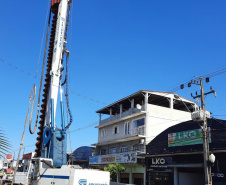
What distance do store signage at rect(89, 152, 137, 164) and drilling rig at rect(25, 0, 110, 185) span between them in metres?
17.9

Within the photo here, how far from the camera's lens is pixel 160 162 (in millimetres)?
28438

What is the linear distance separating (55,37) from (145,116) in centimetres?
2058

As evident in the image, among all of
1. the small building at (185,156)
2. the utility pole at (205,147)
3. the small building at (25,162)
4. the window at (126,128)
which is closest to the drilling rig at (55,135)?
the utility pole at (205,147)

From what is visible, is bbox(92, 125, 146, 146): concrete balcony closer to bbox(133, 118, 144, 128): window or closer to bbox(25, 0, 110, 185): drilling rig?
bbox(133, 118, 144, 128): window

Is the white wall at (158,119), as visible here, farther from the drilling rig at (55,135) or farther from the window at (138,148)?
the drilling rig at (55,135)

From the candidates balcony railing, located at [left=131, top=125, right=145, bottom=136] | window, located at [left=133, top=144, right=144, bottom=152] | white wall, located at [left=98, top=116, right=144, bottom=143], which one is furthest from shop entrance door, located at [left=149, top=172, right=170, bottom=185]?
white wall, located at [left=98, top=116, right=144, bottom=143]

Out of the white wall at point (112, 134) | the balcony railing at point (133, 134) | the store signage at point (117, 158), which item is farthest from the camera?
the white wall at point (112, 134)

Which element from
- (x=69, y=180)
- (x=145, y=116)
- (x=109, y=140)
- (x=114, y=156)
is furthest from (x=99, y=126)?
(x=69, y=180)

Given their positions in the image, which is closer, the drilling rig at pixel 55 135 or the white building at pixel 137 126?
the drilling rig at pixel 55 135

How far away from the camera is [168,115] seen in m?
36.4

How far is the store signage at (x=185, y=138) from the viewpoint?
26.2 metres

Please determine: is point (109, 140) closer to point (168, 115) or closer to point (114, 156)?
point (114, 156)

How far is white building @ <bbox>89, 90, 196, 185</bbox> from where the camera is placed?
3384 cm

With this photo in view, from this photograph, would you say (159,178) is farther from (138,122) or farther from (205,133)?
(205,133)
